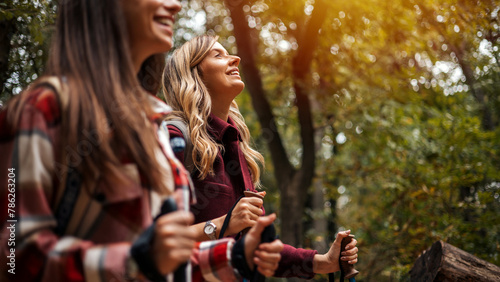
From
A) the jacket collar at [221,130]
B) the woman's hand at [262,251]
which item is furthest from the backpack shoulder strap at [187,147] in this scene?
the woman's hand at [262,251]

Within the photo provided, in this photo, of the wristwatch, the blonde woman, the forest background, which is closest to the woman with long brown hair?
the blonde woman

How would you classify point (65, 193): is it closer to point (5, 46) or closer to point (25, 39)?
point (5, 46)

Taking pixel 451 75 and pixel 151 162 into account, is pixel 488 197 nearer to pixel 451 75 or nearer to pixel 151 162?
pixel 451 75

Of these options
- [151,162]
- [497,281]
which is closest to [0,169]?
[151,162]

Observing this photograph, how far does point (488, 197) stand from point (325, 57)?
3.96 m

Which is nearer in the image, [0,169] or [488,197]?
[0,169]

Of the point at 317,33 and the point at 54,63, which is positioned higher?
the point at 317,33

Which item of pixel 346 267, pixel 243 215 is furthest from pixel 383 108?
pixel 243 215

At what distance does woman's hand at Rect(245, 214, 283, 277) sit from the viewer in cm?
164

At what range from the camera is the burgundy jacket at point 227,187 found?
93.1 inches

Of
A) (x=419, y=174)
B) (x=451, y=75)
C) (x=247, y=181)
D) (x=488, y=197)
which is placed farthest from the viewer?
(x=451, y=75)

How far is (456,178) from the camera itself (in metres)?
6.14

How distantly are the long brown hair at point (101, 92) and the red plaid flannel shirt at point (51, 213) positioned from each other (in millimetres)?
47

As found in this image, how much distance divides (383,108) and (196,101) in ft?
22.1
